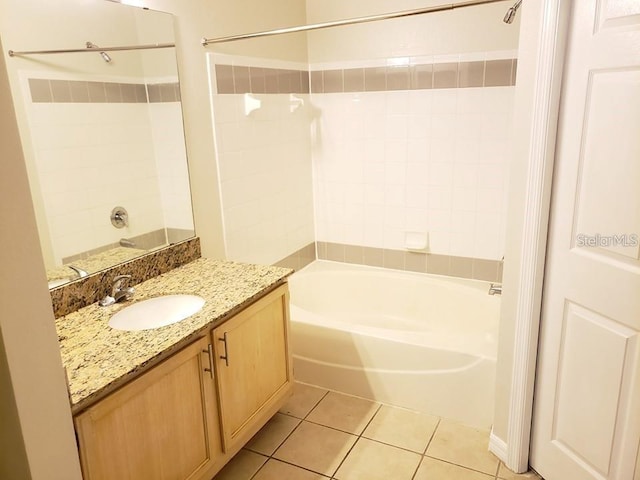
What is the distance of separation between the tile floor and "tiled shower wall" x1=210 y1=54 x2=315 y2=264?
990 mm

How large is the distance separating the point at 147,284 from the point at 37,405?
1063 millimetres

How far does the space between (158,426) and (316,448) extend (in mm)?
883

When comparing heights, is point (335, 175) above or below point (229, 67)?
below

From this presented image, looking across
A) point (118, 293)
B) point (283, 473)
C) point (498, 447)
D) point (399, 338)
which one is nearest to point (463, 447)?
point (498, 447)

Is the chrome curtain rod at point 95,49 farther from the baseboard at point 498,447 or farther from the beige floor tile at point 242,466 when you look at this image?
the baseboard at point 498,447

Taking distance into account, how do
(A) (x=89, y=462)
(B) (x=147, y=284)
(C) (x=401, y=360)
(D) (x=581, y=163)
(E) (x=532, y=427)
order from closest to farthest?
(A) (x=89, y=462), (D) (x=581, y=163), (E) (x=532, y=427), (B) (x=147, y=284), (C) (x=401, y=360)

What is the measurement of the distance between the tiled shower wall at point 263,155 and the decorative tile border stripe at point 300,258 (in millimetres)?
36

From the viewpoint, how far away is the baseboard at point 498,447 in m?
2.04

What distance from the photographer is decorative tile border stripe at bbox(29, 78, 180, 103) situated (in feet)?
5.58

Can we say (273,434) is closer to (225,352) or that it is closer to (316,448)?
(316,448)

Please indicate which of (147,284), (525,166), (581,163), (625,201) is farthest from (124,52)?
(625,201)

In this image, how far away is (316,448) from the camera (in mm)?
2189

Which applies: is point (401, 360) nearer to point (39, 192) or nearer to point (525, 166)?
point (525, 166)

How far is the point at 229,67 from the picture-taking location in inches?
100.0
